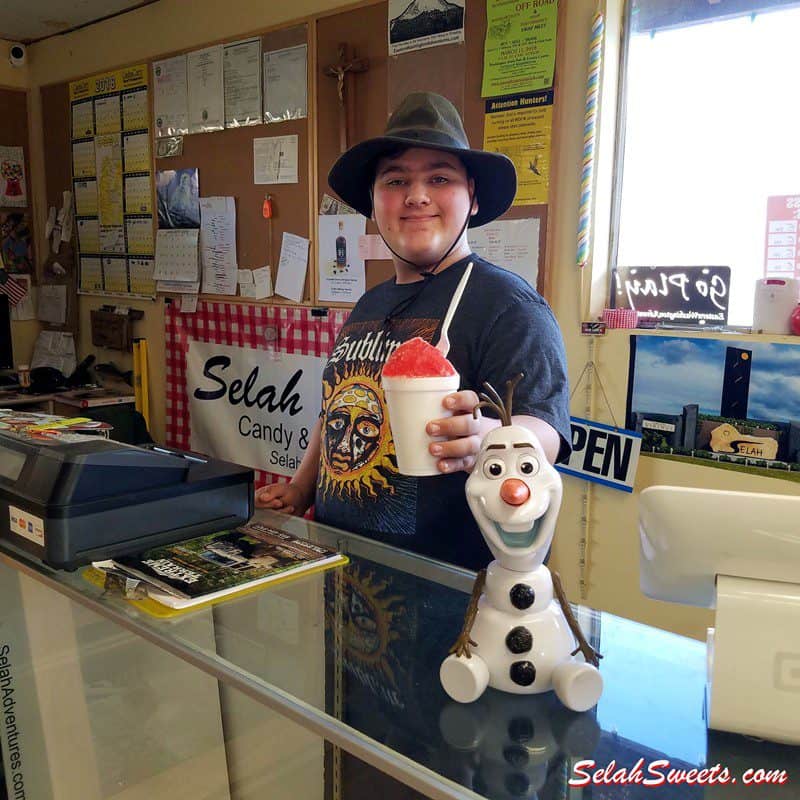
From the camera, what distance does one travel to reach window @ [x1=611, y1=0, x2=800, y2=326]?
215 centimetres

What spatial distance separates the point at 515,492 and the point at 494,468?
40mm

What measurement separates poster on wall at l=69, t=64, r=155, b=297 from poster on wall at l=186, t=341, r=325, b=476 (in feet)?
2.05

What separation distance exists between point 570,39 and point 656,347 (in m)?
0.97

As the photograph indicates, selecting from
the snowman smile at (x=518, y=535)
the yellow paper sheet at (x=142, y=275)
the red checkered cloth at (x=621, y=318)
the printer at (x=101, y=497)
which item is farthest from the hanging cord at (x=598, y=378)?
the yellow paper sheet at (x=142, y=275)

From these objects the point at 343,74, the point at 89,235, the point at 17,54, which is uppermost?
the point at 17,54

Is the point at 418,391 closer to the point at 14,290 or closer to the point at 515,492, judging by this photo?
the point at 515,492

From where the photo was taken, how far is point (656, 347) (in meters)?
2.22

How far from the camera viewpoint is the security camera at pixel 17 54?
428cm

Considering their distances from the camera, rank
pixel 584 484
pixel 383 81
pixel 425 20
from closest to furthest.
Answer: pixel 584 484
pixel 425 20
pixel 383 81

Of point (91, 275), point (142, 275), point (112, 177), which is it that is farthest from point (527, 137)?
point (91, 275)

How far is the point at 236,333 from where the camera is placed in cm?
342

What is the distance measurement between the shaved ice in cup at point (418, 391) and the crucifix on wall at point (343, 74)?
2.22 m

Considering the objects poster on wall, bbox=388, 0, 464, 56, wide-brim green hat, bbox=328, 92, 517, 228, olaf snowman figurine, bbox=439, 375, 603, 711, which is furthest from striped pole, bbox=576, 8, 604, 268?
olaf snowman figurine, bbox=439, 375, 603, 711

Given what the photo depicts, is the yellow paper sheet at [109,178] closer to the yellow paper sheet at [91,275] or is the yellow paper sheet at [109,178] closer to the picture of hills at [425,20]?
the yellow paper sheet at [91,275]
